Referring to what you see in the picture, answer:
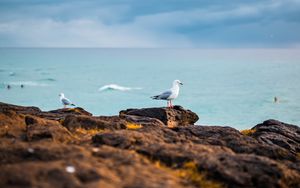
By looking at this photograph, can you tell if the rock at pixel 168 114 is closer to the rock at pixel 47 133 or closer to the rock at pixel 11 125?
the rock at pixel 11 125

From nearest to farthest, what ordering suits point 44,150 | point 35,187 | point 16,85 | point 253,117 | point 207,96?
1. point 35,187
2. point 44,150
3. point 253,117
4. point 207,96
5. point 16,85

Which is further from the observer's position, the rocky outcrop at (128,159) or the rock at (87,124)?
the rock at (87,124)

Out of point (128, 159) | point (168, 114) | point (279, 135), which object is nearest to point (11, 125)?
point (128, 159)

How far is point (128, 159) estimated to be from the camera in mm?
12609

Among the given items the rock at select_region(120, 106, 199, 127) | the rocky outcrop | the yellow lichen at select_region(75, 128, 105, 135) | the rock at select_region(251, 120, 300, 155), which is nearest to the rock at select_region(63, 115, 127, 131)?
the rocky outcrop

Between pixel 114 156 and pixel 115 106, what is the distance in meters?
113

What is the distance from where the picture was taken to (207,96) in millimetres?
151250

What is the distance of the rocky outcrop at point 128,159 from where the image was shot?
1068cm

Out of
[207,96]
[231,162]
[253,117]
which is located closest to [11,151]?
[231,162]

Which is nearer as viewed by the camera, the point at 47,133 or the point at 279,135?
the point at 47,133

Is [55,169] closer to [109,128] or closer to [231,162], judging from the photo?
[231,162]

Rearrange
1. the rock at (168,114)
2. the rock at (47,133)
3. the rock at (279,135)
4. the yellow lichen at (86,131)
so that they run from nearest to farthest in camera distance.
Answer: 1. the rock at (47,133)
2. the yellow lichen at (86,131)
3. the rock at (279,135)
4. the rock at (168,114)

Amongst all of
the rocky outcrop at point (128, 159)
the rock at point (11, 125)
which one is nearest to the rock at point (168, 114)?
the rocky outcrop at point (128, 159)

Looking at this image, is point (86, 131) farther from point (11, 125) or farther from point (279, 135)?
point (279, 135)
